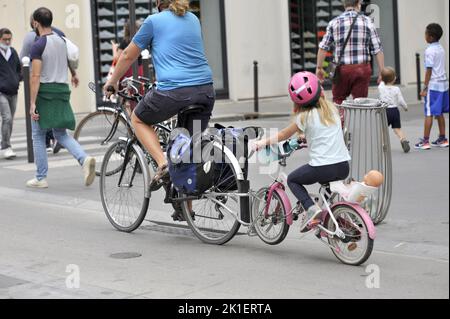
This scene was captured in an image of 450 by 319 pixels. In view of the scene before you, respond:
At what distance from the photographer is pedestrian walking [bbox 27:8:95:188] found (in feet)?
34.7

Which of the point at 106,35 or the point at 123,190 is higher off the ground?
the point at 106,35

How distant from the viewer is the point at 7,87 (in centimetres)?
1403

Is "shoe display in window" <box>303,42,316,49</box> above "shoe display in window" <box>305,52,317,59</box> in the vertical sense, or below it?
above

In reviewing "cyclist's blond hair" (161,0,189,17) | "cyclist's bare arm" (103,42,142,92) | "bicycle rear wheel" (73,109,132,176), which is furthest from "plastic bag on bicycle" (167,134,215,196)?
"bicycle rear wheel" (73,109,132,176)

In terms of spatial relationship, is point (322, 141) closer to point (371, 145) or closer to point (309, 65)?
point (371, 145)

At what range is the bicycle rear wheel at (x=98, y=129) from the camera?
999 cm

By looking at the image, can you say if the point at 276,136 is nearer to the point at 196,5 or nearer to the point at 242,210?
the point at 242,210

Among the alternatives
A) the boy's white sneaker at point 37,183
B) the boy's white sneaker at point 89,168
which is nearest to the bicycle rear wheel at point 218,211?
the boy's white sneaker at point 89,168

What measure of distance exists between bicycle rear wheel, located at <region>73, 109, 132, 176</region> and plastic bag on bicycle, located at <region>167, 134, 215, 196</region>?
1.75m

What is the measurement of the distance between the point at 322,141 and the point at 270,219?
0.76 m

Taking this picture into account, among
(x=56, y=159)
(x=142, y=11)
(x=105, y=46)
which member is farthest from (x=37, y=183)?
(x=142, y=11)

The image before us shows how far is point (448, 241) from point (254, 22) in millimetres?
15996

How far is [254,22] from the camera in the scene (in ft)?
74.5

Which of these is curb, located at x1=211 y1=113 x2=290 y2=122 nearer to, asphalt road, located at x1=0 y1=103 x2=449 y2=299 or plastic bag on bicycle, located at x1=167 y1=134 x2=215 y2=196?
asphalt road, located at x1=0 y1=103 x2=449 y2=299
